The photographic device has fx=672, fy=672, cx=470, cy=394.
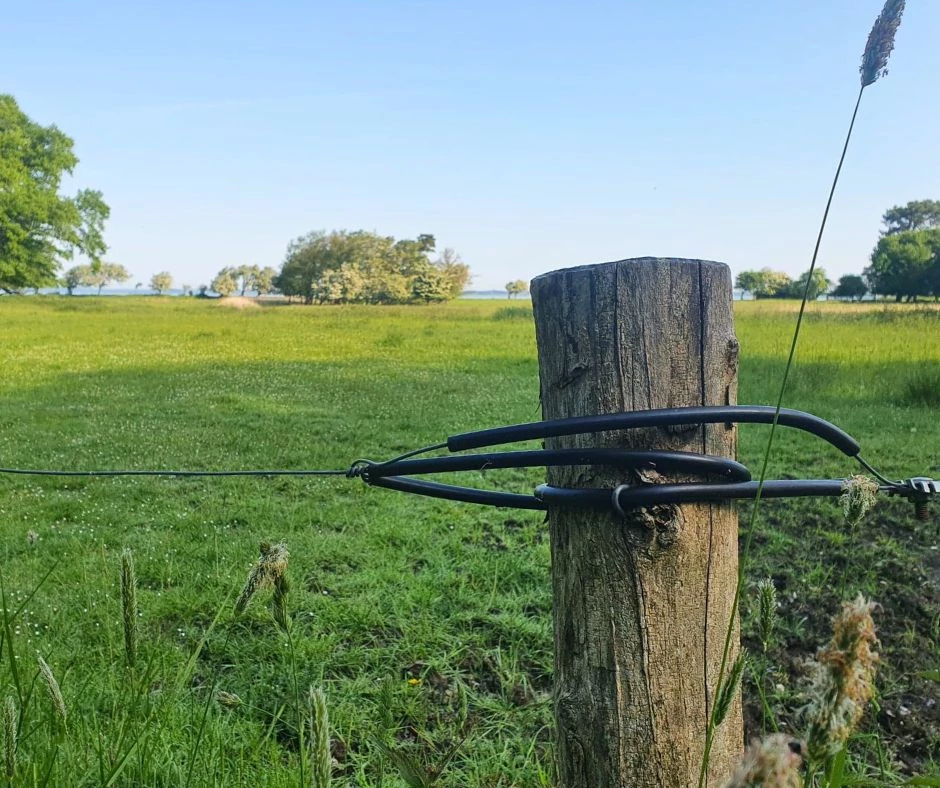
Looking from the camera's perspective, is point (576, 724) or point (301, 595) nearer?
point (576, 724)

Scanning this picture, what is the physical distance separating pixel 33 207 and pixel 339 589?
152ft

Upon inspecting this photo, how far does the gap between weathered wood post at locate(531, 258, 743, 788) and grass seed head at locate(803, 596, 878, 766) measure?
519 millimetres

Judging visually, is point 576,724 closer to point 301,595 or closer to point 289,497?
point 301,595

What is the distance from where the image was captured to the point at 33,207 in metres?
40.3

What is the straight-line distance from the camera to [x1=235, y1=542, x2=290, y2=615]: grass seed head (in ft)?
2.74

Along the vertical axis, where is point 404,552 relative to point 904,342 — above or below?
below

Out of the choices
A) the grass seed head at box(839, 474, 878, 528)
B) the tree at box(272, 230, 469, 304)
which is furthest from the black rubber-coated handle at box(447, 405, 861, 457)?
the tree at box(272, 230, 469, 304)

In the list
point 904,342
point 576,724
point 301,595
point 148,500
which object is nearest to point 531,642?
point 301,595

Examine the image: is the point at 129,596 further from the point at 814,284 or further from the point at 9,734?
the point at 814,284

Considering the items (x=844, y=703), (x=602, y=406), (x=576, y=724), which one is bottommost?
(x=576, y=724)

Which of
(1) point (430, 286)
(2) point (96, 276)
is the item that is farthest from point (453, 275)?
(2) point (96, 276)

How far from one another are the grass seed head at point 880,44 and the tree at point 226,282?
8199 cm

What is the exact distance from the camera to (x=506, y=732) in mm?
2354

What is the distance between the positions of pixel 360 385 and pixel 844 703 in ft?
37.4
